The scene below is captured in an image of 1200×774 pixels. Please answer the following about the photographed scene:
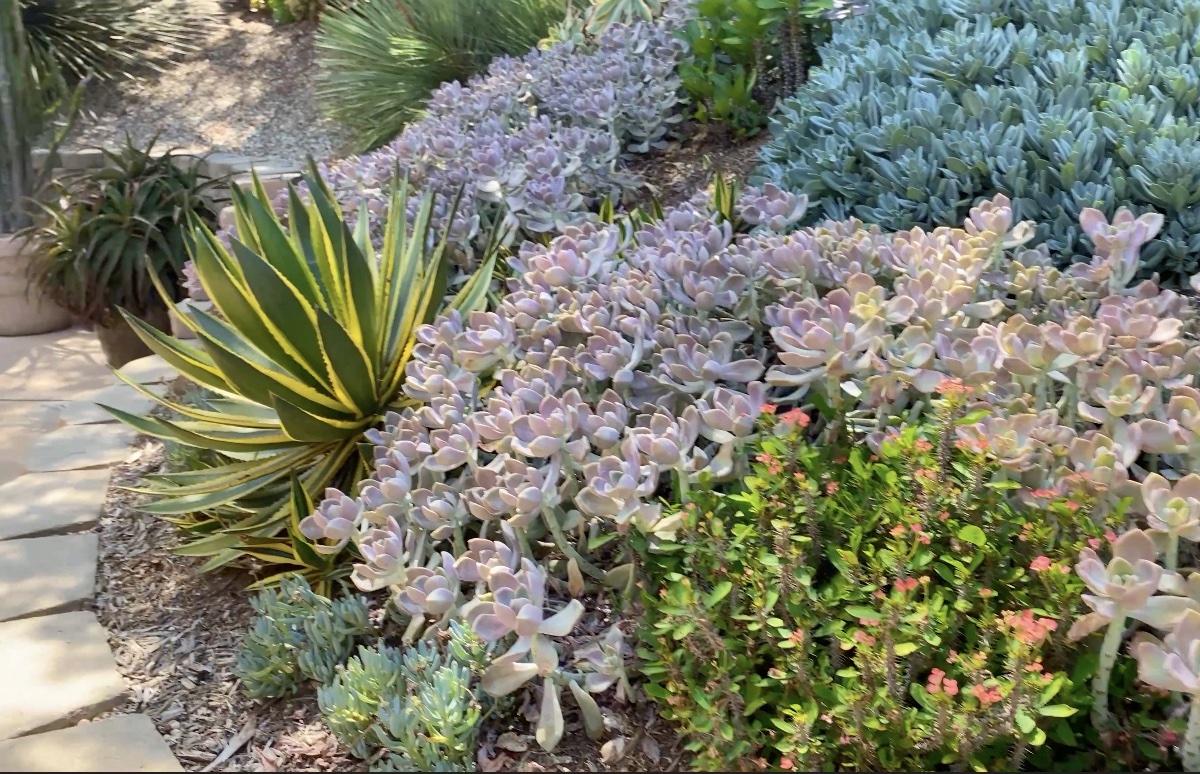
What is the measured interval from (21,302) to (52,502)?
132 inches

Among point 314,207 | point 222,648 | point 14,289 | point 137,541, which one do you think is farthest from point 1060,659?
point 14,289

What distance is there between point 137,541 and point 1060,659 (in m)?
2.25

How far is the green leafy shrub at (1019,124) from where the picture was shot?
230cm

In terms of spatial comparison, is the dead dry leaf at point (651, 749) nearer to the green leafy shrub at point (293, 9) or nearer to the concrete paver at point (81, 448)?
the concrete paver at point (81, 448)

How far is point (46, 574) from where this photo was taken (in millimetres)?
2426

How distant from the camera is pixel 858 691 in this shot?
136cm

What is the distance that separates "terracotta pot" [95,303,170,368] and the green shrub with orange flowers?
4.40 m

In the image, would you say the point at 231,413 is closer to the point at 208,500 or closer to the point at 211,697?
the point at 208,500

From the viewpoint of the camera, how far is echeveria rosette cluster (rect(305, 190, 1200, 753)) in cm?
156

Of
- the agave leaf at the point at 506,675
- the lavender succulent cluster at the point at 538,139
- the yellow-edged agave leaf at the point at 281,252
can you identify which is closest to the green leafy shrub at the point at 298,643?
the agave leaf at the point at 506,675

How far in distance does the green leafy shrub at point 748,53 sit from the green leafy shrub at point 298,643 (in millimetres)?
2333

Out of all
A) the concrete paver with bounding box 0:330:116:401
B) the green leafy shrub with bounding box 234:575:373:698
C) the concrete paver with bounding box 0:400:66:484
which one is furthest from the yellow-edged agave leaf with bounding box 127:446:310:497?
the concrete paver with bounding box 0:330:116:401

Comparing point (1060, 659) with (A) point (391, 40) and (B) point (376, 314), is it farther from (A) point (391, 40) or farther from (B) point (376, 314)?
(A) point (391, 40)

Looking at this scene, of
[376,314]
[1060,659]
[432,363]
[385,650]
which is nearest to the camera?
[1060,659]
